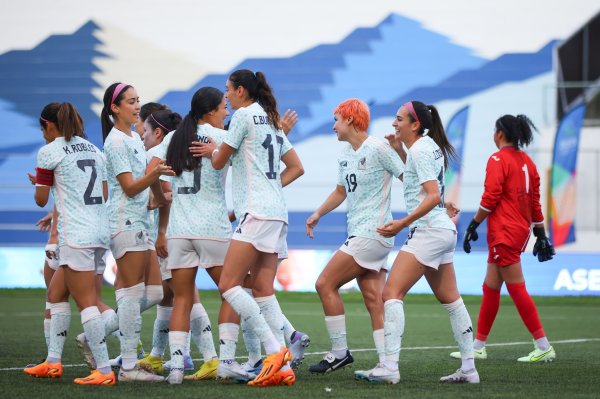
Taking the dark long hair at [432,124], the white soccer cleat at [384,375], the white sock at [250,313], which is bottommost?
the white soccer cleat at [384,375]

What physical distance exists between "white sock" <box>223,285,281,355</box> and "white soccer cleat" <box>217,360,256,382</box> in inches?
15.8

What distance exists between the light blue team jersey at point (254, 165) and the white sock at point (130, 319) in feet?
3.17

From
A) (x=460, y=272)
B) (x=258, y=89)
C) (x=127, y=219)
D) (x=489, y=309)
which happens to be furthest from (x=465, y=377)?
(x=460, y=272)

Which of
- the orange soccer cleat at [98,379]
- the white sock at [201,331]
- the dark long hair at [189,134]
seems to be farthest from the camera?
the white sock at [201,331]

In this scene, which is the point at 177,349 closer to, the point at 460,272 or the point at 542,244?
the point at 542,244

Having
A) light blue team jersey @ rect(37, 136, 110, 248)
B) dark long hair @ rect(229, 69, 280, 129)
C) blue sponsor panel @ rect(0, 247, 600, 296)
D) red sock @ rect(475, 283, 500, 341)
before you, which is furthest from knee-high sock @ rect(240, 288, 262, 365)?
blue sponsor panel @ rect(0, 247, 600, 296)

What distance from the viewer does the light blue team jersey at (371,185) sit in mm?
7289

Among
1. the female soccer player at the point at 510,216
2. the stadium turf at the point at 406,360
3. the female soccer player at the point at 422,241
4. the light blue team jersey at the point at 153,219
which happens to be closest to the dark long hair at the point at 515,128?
the female soccer player at the point at 510,216

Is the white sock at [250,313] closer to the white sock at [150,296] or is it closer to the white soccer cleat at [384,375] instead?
the white soccer cleat at [384,375]

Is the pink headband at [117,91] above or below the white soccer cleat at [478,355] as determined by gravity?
above

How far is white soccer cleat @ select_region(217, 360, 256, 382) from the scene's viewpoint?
6.95m

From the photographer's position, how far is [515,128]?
8570mm

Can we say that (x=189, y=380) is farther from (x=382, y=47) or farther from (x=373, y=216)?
(x=382, y=47)

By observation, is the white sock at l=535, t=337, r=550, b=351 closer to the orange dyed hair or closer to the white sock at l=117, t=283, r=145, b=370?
the orange dyed hair
